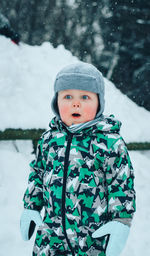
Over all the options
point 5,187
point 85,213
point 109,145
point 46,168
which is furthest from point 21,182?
point 109,145

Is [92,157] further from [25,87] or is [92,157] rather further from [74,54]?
[74,54]

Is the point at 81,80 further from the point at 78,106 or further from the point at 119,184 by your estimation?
the point at 119,184

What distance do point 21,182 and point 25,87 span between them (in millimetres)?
1727

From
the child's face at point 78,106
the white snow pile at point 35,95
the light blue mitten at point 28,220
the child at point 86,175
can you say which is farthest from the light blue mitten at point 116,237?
the white snow pile at point 35,95

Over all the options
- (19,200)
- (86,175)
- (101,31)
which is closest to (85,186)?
(86,175)

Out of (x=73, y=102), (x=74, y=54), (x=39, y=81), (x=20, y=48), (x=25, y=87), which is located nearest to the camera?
(x=73, y=102)

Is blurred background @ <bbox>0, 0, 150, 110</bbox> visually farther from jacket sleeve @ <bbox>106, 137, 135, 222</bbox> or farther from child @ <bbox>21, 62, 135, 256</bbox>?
jacket sleeve @ <bbox>106, 137, 135, 222</bbox>

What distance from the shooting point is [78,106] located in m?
1.27

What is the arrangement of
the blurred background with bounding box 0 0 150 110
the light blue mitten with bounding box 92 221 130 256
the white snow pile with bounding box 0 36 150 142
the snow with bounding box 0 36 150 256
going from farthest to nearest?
1. the blurred background with bounding box 0 0 150 110
2. the white snow pile with bounding box 0 36 150 142
3. the snow with bounding box 0 36 150 256
4. the light blue mitten with bounding box 92 221 130 256

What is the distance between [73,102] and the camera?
127cm

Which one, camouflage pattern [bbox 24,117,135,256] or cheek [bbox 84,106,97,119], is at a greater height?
cheek [bbox 84,106,97,119]

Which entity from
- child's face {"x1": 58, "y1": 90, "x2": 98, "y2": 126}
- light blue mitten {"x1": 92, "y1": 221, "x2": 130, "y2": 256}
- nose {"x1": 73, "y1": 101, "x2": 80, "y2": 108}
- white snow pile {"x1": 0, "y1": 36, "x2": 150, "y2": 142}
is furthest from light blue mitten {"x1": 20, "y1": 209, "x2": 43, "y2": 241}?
white snow pile {"x1": 0, "y1": 36, "x2": 150, "y2": 142}

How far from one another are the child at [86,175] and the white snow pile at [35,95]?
1856mm

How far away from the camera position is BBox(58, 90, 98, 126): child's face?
50.0 inches
